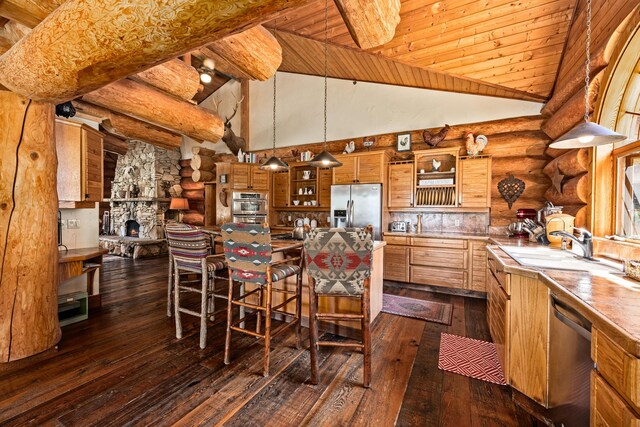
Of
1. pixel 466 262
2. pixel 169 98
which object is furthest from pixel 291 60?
pixel 466 262

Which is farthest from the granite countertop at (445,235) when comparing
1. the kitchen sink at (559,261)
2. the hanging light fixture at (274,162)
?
the hanging light fixture at (274,162)

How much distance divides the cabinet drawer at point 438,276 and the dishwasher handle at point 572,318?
256 centimetres

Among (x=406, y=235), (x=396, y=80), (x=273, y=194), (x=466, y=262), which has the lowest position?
(x=466, y=262)

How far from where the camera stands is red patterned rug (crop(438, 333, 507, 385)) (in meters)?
2.05

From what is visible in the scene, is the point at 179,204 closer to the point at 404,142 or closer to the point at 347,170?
the point at 347,170

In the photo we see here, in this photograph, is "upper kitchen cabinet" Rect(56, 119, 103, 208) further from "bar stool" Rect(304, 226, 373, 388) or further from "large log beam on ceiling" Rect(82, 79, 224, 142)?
"bar stool" Rect(304, 226, 373, 388)

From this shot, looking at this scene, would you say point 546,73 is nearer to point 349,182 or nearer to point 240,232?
point 349,182

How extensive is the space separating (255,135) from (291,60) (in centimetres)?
206

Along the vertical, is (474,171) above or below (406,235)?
above

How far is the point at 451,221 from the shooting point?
15.1 feet

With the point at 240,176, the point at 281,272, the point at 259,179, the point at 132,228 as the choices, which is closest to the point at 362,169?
the point at 259,179

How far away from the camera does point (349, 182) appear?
5.03m

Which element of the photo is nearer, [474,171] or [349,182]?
[474,171]

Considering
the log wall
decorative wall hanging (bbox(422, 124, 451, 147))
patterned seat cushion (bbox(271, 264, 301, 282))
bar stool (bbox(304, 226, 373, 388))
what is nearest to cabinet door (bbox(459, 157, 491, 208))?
the log wall
